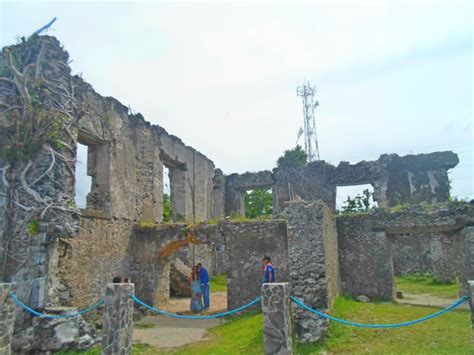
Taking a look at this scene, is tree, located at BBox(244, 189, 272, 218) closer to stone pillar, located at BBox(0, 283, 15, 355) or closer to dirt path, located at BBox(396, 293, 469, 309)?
dirt path, located at BBox(396, 293, 469, 309)

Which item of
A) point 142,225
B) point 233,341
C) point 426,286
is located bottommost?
point 233,341

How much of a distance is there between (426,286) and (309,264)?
1069 centimetres

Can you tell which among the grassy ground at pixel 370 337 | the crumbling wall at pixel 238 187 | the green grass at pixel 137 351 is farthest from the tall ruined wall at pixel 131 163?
the grassy ground at pixel 370 337

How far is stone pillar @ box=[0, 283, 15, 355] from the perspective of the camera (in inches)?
250

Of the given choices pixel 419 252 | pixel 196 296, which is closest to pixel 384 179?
pixel 419 252

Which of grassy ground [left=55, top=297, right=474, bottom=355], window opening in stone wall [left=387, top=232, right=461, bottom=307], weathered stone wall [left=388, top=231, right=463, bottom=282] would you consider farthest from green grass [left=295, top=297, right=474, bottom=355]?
weathered stone wall [left=388, top=231, right=463, bottom=282]

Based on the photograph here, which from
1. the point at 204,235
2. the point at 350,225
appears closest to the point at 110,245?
the point at 204,235

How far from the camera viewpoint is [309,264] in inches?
307

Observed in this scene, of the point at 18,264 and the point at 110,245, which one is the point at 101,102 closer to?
the point at 110,245

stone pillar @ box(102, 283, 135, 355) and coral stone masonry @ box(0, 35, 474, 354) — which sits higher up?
coral stone masonry @ box(0, 35, 474, 354)

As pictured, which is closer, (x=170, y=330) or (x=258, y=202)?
(x=170, y=330)

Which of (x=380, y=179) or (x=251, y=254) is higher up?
(x=380, y=179)

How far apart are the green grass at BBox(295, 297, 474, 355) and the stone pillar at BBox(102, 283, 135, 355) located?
9.51 feet

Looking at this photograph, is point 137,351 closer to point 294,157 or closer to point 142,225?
point 142,225
